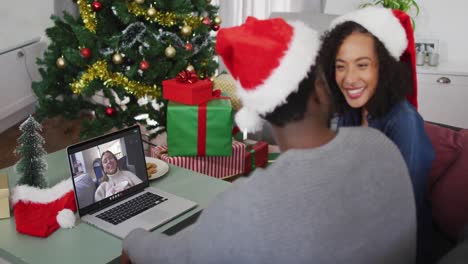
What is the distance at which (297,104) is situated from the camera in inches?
44.0

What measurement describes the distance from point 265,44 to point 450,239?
2.90ft

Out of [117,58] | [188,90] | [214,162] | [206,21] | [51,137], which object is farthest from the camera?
[51,137]

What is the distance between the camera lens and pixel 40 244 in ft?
4.44

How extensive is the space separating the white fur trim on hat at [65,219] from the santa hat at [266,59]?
1.97 ft

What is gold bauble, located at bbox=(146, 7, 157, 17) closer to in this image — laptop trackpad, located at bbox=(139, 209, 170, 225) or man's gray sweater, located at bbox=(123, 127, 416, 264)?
laptop trackpad, located at bbox=(139, 209, 170, 225)

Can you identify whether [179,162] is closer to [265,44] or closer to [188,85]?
[188,85]

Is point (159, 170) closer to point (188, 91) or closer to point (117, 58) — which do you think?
point (188, 91)

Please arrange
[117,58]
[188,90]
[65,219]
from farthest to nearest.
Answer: [117,58]
[188,90]
[65,219]

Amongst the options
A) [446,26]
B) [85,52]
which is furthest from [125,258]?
[446,26]

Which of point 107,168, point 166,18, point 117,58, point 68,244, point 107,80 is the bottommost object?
point 68,244

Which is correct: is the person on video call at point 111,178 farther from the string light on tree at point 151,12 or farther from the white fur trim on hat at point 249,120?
the string light on tree at point 151,12

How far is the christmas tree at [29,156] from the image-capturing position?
5.12 ft

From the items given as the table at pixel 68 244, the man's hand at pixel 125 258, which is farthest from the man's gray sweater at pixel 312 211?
the table at pixel 68 244

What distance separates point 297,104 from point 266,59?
16 centimetres
